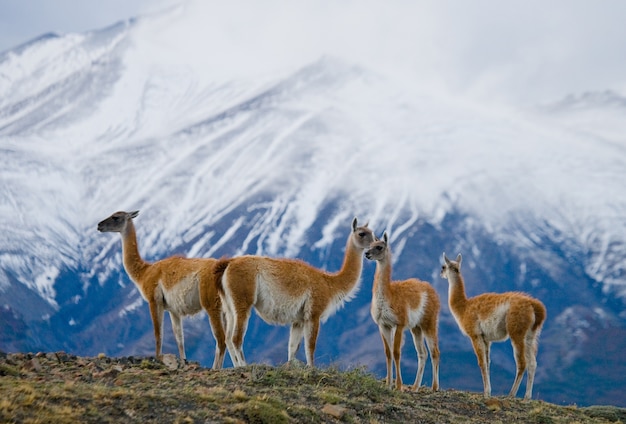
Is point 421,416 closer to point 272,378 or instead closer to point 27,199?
point 272,378

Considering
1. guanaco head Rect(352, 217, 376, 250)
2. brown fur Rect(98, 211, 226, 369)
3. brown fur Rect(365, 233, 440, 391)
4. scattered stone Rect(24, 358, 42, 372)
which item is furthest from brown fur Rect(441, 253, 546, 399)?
scattered stone Rect(24, 358, 42, 372)

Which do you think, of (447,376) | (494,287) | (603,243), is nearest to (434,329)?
(447,376)

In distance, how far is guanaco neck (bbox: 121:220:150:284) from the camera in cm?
1906

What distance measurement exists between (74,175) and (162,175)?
65.3 ft

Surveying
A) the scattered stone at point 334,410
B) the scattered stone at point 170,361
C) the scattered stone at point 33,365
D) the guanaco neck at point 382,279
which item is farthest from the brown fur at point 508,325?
the scattered stone at point 33,365

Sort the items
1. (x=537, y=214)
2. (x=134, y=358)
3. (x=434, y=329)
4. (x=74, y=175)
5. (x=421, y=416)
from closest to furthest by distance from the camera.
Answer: (x=421, y=416) → (x=134, y=358) → (x=434, y=329) → (x=537, y=214) → (x=74, y=175)

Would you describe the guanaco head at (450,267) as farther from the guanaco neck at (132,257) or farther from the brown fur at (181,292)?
the guanaco neck at (132,257)

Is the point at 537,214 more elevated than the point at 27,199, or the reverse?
the point at 537,214

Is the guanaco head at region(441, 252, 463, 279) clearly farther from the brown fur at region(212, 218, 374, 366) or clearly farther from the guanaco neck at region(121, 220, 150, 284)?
the guanaco neck at region(121, 220, 150, 284)

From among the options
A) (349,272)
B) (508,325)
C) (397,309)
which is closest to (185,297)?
(349,272)

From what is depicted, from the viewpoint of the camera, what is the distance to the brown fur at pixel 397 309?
17.8 meters

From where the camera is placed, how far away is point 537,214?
579 feet

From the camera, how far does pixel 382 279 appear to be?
1800 centimetres

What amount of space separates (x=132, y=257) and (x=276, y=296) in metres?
4.82
